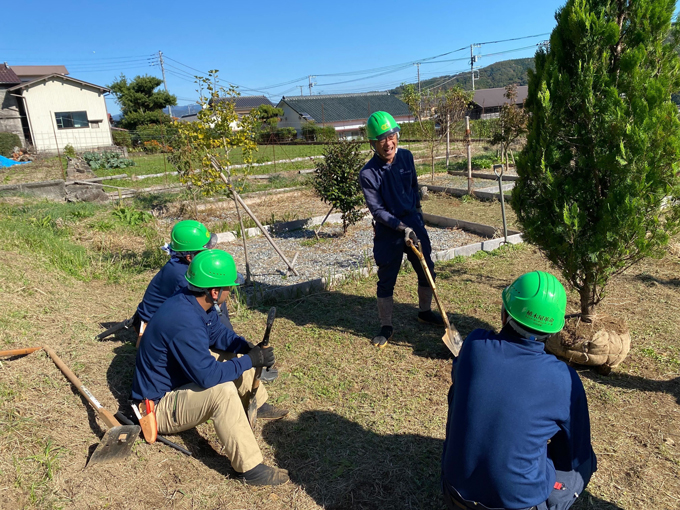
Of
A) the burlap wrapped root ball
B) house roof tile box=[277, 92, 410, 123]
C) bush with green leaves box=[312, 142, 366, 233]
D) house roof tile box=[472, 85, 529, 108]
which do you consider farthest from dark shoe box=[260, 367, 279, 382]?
house roof tile box=[472, 85, 529, 108]

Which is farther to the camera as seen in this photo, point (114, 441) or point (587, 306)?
point (587, 306)

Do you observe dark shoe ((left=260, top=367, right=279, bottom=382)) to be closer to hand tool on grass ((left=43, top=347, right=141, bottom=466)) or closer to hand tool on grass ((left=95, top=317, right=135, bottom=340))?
hand tool on grass ((left=43, top=347, right=141, bottom=466))

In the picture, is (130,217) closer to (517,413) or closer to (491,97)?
(517,413)

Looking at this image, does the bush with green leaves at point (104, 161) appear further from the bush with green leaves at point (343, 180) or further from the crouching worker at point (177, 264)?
the crouching worker at point (177, 264)

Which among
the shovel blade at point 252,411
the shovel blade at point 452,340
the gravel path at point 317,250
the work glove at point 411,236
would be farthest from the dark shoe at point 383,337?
the gravel path at point 317,250

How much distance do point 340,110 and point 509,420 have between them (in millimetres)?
46985

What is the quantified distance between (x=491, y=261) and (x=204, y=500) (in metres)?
5.03

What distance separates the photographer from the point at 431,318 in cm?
470

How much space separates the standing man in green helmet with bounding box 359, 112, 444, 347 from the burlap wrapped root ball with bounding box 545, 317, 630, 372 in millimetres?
1359

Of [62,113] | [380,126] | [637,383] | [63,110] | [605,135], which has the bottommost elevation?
[637,383]

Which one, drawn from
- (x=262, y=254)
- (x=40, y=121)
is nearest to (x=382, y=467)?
(x=262, y=254)

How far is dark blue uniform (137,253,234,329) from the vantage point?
3670 millimetres

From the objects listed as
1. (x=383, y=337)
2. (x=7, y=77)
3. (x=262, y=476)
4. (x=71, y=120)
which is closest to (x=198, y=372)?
(x=262, y=476)

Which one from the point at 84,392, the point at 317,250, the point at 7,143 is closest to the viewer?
the point at 84,392
